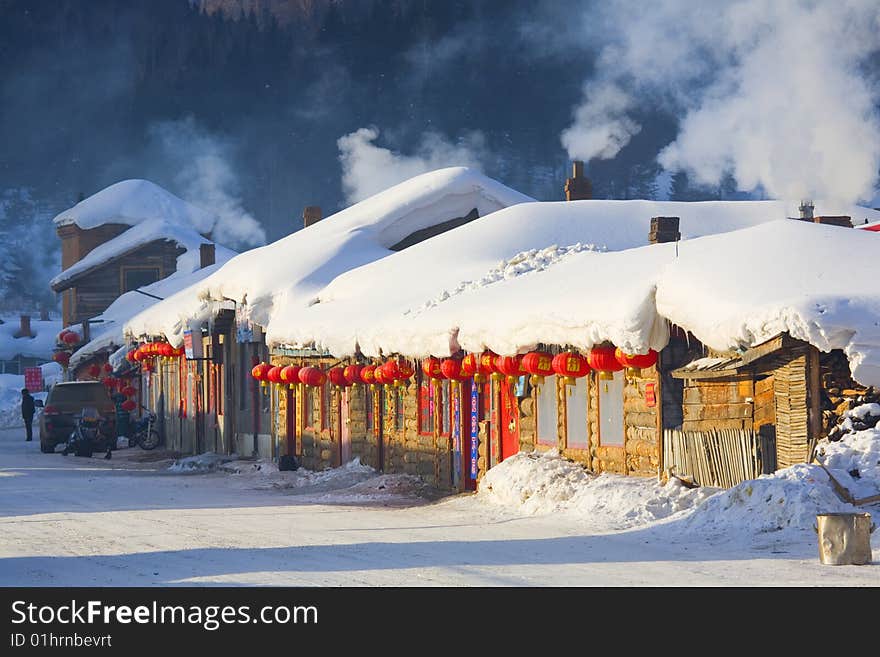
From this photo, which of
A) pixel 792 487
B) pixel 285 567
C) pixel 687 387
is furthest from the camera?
pixel 687 387

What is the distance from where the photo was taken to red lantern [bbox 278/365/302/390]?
30.6 m

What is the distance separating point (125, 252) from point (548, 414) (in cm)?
4569

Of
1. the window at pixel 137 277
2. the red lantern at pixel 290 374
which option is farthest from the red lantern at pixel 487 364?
the window at pixel 137 277

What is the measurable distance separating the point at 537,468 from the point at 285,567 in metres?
7.45

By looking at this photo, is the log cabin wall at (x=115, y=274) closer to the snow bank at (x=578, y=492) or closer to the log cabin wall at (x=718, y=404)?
the snow bank at (x=578, y=492)

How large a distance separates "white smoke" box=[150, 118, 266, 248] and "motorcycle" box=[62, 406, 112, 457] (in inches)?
3362

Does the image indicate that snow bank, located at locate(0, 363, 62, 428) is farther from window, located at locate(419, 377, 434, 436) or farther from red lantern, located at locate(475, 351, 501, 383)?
red lantern, located at locate(475, 351, 501, 383)

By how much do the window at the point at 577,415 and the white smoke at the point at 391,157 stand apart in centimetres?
7510

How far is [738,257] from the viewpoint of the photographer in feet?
63.5

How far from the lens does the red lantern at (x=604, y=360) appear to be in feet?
63.7

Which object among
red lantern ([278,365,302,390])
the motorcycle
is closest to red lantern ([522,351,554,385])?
red lantern ([278,365,302,390])

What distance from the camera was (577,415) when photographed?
21.8m
